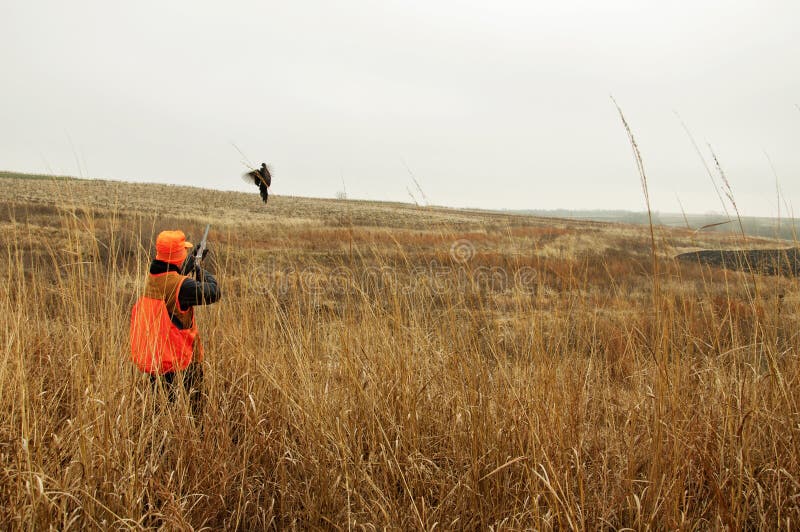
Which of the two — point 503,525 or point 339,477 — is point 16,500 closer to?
point 339,477

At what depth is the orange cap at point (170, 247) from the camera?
2.51m

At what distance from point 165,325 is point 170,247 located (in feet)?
1.57

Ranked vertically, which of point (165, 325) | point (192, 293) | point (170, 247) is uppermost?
point (170, 247)

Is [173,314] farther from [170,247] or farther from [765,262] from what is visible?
[765,262]

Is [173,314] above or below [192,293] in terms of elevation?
below

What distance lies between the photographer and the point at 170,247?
2533 mm

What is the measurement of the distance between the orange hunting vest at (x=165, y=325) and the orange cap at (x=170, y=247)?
108 mm

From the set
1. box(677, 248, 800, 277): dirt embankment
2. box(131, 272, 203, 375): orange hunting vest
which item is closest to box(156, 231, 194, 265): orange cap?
box(131, 272, 203, 375): orange hunting vest

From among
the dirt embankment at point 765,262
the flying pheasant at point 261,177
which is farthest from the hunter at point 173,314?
the dirt embankment at point 765,262

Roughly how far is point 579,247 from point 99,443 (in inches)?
803

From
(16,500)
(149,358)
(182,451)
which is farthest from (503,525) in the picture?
(149,358)

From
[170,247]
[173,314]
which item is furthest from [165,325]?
[170,247]

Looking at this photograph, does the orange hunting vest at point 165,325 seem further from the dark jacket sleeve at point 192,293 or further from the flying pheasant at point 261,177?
the flying pheasant at point 261,177

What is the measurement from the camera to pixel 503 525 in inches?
54.6
